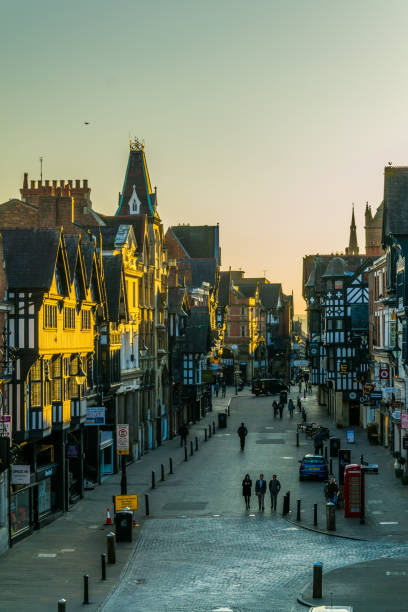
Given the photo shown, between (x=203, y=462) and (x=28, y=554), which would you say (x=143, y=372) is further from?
(x=28, y=554)

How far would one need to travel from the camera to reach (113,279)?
48.6 metres

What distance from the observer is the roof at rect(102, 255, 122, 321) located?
47781 millimetres

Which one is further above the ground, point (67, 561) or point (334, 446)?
point (334, 446)

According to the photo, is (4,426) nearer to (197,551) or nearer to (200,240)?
(197,551)

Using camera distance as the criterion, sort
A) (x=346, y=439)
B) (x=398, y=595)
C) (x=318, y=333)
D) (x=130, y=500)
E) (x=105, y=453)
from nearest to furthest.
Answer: (x=398, y=595), (x=130, y=500), (x=105, y=453), (x=346, y=439), (x=318, y=333)

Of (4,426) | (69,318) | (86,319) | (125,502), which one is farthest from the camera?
(86,319)

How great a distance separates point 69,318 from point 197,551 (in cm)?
1259

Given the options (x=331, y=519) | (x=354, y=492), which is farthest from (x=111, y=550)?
(x=354, y=492)

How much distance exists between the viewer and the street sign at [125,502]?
106 ft

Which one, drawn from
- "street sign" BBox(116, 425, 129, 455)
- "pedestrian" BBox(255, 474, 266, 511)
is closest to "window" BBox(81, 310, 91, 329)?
"street sign" BBox(116, 425, 129, 455)

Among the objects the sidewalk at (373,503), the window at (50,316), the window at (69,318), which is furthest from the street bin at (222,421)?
the window at (50,316)

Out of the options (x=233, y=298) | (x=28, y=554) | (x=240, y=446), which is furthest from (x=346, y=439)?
(x=233, y=298)

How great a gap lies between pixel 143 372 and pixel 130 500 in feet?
A: 80.4

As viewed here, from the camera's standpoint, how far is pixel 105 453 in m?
46.8
